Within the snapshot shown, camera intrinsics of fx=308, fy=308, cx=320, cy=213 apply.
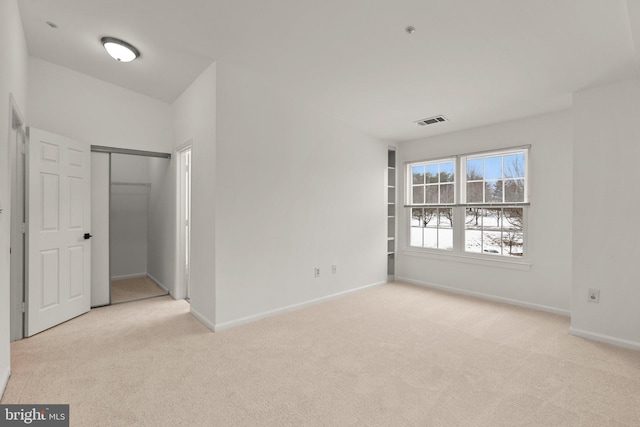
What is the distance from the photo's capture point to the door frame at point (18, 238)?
9.57 feet

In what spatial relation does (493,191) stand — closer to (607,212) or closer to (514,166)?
(514,166)

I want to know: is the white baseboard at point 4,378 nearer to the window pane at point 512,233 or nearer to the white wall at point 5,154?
the white wall at point 5,154

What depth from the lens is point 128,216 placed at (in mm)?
5434

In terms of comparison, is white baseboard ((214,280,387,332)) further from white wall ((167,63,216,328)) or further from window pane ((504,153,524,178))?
window pane ((504,153,524,178))

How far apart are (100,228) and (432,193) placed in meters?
4.82

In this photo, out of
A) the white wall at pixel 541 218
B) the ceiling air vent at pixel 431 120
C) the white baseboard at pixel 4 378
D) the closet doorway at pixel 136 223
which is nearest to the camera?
the white baseboard at pixel 4 378

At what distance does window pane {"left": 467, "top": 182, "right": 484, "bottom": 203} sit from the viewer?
14.8ft

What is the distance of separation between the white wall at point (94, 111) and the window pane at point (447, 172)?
414 centimetres

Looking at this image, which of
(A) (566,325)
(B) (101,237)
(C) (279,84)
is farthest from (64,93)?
(A) (566,325)

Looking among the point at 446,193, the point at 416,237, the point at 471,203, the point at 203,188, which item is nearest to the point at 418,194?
the point at 446,193

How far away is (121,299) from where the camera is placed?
13.9 ft

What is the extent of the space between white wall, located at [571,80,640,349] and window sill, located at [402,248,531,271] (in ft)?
2.92

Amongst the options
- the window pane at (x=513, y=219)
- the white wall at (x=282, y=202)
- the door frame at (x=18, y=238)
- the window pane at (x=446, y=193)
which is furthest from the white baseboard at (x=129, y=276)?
the window pane at (x=513, y=219)

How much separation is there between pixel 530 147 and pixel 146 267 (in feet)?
20.8
